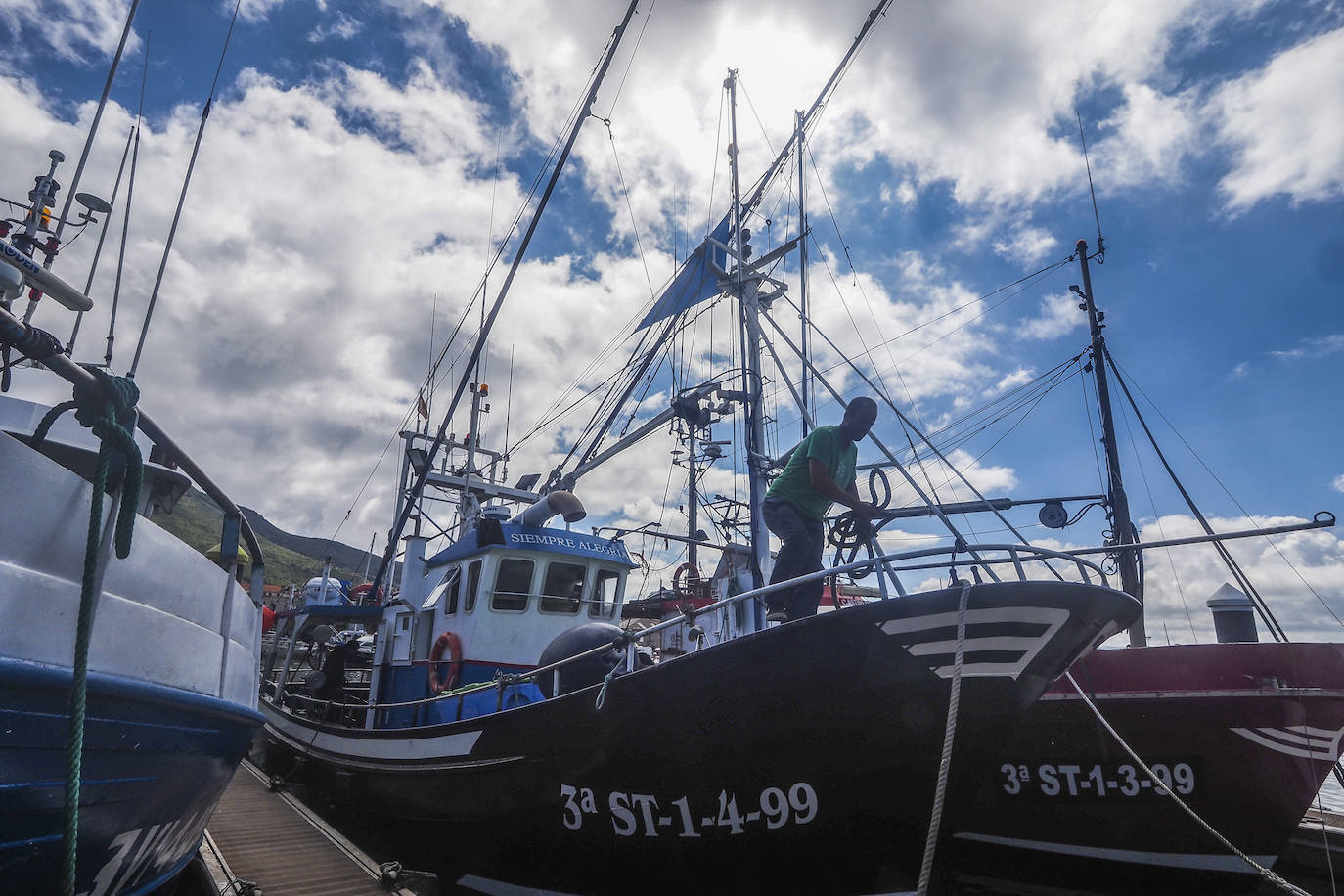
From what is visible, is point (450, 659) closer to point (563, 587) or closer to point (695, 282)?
point (563, 587)

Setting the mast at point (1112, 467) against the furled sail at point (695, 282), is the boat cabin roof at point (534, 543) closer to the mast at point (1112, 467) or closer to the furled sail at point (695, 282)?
the furled sail at point (695, 282)

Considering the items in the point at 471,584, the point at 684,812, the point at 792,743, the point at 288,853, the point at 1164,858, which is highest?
the point at 471,584

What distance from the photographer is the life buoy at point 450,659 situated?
8.96m

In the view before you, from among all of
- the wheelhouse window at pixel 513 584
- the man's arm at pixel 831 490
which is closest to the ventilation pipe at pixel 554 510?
the wheelhouse window at pixel 513 584

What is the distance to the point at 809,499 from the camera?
209 inches

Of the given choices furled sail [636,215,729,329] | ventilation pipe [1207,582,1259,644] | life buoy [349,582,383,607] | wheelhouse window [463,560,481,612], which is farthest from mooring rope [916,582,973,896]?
life buoy [349,582,383,607]

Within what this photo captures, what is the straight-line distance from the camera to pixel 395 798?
24.0 feet

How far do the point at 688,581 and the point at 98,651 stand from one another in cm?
2235

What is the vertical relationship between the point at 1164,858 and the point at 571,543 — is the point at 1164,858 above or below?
below

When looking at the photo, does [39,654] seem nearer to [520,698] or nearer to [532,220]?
[520,698]

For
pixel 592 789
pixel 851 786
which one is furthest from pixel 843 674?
pixel 592 789

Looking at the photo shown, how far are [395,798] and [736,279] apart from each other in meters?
8.23

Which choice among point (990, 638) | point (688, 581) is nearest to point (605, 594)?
point (990, 638)

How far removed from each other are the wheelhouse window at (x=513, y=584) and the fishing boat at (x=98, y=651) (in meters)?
4.95
